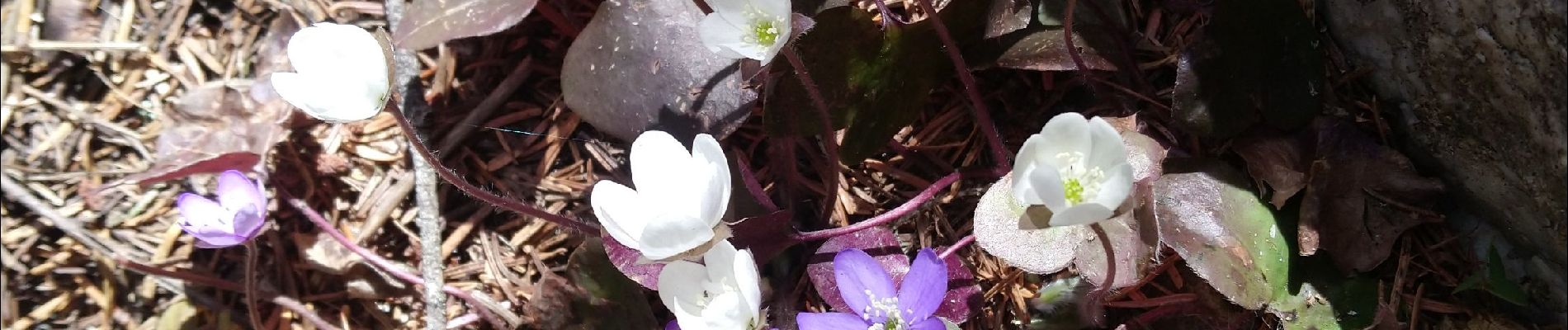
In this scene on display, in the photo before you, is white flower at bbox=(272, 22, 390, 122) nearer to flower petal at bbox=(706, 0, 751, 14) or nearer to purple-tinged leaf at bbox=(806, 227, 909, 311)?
flower petal at bbox=(706, 0, 751, 14)

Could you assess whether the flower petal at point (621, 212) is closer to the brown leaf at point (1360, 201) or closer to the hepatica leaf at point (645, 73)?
the hepatica leaf at point (645, 73)

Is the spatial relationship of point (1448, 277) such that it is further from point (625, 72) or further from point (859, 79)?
point (625, 72)

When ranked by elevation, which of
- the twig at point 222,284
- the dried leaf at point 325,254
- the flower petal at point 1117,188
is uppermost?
the flower petal at point 1117,188

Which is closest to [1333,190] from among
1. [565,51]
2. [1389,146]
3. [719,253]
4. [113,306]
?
[1389,146]

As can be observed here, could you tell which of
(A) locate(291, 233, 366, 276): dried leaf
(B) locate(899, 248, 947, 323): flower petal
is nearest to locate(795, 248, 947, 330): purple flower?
(B) locate(899, 248, 947, 323): flower petal

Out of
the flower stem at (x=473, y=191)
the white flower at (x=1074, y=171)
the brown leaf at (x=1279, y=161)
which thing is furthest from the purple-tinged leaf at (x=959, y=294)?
the flower stem at (x=473, y=191)

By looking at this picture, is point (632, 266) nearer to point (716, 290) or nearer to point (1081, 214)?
point (716, 290)

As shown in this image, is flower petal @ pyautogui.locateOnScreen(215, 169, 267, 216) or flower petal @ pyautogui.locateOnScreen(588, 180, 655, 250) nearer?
flower petal @ pyautogui.locateOnScreen(588, 180, 655, 250)
